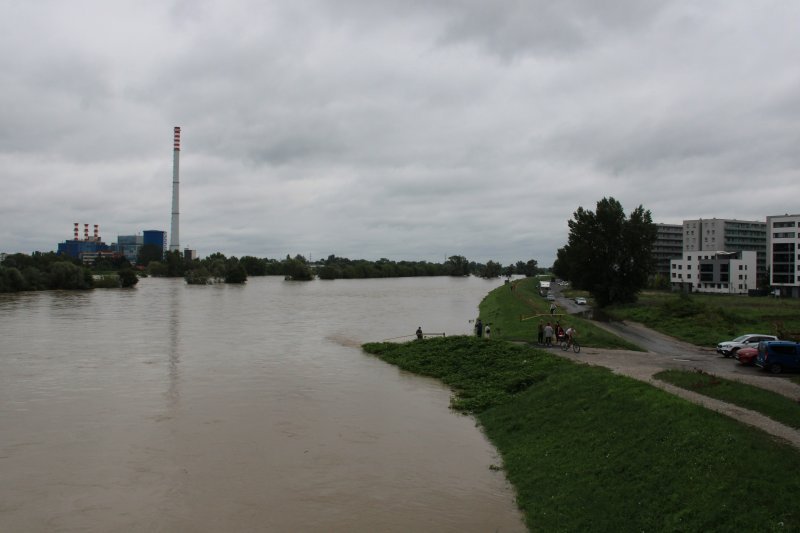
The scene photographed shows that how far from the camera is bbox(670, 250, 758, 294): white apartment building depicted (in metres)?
118

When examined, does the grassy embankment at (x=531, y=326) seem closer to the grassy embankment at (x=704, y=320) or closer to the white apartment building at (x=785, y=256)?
the grassy embankment at (x=704, y=320)

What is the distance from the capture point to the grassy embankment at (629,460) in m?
11.1

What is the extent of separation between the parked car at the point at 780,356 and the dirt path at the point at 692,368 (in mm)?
657

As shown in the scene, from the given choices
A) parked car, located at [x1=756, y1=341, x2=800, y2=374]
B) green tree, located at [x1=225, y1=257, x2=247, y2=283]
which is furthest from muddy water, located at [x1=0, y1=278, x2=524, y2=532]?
green tree, located at [x1=225, y1=257, x2=247, y2=283]

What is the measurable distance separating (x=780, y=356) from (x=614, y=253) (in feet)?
126

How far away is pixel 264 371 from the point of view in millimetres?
35062

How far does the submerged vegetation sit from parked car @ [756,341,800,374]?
790cm

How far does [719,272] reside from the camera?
121000mm

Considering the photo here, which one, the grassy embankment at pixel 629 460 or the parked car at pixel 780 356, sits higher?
the parked car at pixel 780 356

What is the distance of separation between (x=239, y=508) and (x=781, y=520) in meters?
13.2

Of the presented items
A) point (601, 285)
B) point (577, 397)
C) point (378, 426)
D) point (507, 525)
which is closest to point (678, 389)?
point (577, 397)

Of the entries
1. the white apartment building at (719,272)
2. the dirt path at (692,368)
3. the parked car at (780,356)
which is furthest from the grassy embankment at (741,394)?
the white apartment building at (719,272)

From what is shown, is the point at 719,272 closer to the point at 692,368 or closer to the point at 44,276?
the point at 692,368

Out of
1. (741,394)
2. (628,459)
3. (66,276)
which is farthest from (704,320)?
(66,276)
